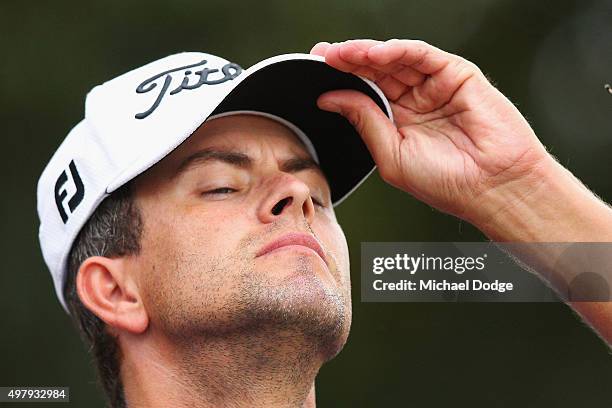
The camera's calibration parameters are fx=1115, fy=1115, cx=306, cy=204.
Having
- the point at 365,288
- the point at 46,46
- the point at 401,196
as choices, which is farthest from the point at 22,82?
the point at 365,288

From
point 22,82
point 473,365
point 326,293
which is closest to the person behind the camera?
point 326,293

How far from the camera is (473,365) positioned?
561 centimetres

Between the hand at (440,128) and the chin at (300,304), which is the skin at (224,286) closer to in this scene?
the chin at (300,304)

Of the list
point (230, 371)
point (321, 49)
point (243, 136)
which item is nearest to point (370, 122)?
point (321, 49)

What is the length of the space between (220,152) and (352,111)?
0.40 meters

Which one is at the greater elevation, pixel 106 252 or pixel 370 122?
pixel 370 122

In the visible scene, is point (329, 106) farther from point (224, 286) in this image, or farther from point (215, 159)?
point (224, 286)

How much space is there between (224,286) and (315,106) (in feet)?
2.09

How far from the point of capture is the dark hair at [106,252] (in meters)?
2.93

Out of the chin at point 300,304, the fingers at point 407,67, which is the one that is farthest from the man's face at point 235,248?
the fingers at point 407,67

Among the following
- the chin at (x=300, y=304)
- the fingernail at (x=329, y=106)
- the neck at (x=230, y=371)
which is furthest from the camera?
the fingernail at (x=329, y=106)

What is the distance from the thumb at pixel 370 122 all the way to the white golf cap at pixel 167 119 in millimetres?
22

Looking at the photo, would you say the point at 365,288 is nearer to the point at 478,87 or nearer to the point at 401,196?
the point at 401,196

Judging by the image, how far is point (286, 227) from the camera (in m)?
2.79
